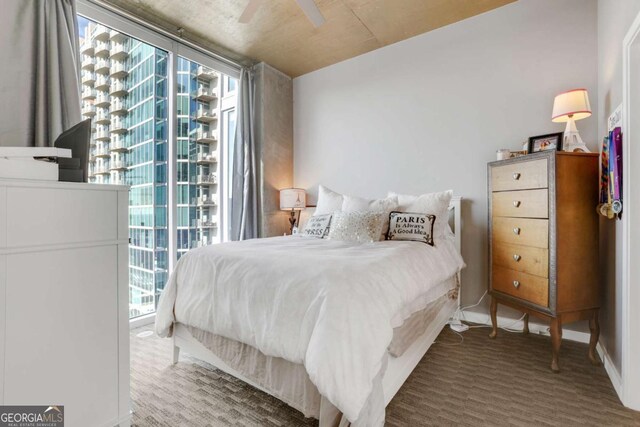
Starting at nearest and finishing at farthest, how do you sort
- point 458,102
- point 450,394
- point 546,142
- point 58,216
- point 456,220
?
point 58,216
point 450,394
point 546,142
point 456,220
point 458,102

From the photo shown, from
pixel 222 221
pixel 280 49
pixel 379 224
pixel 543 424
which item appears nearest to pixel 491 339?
pixel 543 424

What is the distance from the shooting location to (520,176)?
2176 millimetres

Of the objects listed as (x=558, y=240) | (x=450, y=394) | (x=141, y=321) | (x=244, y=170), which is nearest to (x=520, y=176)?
(x=558, y=240)

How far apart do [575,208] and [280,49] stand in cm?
315

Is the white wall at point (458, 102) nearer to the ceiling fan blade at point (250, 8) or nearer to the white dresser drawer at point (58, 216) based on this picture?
the ceiling fan blade at point (250, 8)

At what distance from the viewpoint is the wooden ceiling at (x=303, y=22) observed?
105 inches

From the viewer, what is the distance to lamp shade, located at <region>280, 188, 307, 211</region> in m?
3.72

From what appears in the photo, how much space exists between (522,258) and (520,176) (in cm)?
58

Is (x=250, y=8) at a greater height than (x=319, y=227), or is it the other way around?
(x=250, y=8)

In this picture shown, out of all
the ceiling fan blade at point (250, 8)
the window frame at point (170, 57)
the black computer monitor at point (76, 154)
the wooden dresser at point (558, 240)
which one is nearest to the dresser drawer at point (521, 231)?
the wooden dresser at point (558, 240)

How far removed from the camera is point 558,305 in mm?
1915

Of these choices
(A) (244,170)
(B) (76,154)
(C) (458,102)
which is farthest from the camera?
(A) (244,170)

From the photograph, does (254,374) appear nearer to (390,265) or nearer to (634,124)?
(390,265)

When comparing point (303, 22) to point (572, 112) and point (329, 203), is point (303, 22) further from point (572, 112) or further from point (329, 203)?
point (572, 112)
